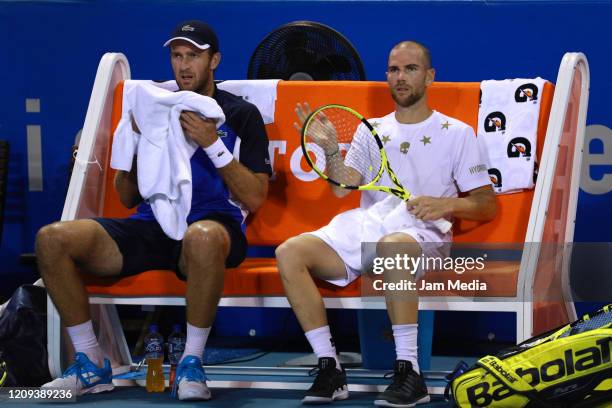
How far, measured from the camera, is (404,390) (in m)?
3.73

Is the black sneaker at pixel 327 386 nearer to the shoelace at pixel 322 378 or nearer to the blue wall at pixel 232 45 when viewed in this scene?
the shoelace at pixel 322 378

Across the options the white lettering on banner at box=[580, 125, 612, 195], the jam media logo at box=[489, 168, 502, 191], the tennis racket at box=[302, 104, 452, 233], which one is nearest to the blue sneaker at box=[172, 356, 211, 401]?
the tennis racket at box=[302, 104, 452, 233]

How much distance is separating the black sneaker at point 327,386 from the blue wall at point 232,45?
184cm

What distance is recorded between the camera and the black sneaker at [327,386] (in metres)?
3.81

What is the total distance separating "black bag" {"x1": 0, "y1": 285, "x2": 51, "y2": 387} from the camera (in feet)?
14.3

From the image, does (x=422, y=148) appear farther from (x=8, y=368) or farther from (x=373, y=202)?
(x=8, y=368)

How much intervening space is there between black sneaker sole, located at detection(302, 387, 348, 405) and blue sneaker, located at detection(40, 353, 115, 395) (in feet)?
2.61

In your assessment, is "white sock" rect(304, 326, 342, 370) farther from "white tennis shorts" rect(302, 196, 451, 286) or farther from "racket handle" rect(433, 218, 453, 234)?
"racket handle" rect(433, 218, 453, 234)

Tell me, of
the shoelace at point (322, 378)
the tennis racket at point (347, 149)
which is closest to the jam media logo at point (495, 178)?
the tennis racket at point (347, 149)

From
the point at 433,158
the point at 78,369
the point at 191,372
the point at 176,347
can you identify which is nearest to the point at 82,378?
the point at 78,369

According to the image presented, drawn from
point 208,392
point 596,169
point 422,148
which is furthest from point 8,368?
point 596,169

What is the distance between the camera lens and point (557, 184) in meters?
4.24

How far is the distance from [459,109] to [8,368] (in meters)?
2.10

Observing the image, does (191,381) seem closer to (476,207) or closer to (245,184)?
(245,184)
